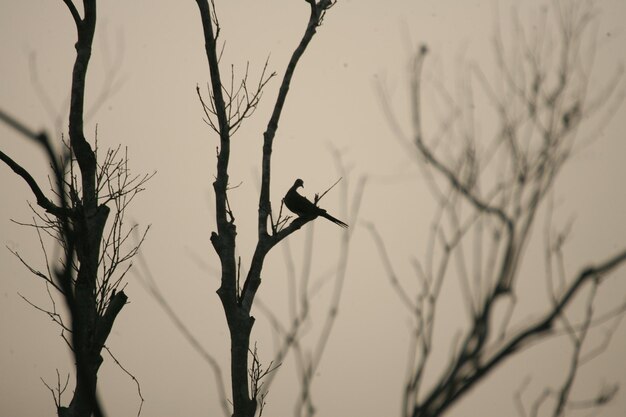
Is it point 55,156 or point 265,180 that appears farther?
point 265,180

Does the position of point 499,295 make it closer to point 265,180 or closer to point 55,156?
point 55,156

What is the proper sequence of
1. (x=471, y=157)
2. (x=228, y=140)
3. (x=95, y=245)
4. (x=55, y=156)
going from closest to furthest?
(x=55, y=156)
(x=471, y=157)
(x=228, y=140)
(x=95, y=245)

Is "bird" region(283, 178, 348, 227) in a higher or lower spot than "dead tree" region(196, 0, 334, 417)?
higher

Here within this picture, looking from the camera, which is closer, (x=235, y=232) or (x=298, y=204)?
(x=235, y=232)

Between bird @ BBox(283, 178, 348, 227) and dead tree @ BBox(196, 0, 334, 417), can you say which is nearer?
dead tree @ BBox(196, 0, 334, 417)

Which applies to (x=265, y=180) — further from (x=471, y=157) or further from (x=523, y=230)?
(x=523, y=230)

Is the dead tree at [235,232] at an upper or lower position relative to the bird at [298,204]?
lower

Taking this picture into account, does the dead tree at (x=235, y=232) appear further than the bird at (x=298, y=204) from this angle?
No

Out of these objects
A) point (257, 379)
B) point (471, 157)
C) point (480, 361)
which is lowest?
point (480, 361)

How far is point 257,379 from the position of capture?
4.34m

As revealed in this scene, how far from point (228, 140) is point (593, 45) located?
264cm

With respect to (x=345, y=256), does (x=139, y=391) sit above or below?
below

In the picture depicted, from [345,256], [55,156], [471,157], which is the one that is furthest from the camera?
[471,157]

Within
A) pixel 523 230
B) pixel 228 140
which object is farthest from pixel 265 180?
pixel 523 230
